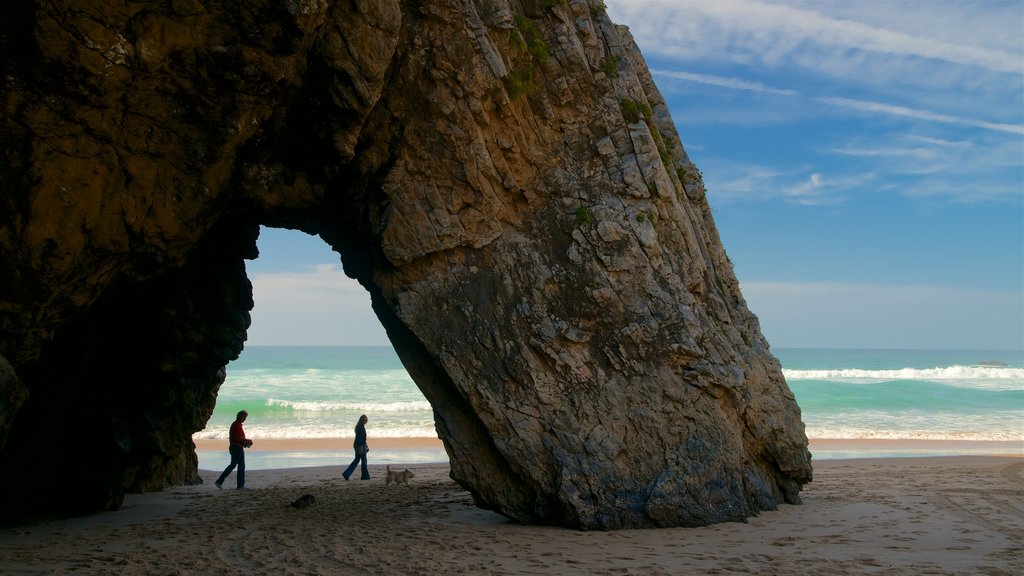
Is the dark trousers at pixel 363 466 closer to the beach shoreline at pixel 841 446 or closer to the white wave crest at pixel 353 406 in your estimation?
the beach shoreline at pixel 841 446

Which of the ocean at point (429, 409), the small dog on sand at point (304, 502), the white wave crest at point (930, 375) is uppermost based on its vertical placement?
the white wave crest at point (930, 375)

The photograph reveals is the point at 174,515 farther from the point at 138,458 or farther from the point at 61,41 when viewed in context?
the point at 61,41

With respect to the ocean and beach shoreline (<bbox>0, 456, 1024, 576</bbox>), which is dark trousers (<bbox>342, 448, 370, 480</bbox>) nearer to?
beach shoreline (<bbox>0, 456, 1024, 576</bbox>)

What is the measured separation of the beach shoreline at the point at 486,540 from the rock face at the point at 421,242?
0.84m

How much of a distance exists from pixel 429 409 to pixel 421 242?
30.1 metres

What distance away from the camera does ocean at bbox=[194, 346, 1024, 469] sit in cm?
3008

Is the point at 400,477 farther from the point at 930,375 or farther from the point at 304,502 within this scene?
the point at 930,375

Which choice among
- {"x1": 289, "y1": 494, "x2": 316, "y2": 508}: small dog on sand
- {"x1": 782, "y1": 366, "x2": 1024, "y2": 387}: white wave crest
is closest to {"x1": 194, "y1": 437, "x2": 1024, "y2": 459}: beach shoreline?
{"x1": 289, "y1": 494, "x2": 316, "y2": 508}: small dog on sand

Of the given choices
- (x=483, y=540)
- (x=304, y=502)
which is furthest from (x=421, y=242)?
(x=304, y=502)

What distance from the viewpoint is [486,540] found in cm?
1051

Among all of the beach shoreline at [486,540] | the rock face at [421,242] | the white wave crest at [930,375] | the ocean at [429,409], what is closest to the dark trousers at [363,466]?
the beach shoreline at [486,540]

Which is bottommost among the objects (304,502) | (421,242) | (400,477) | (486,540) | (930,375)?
(486,540)

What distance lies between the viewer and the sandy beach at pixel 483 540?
9.03m

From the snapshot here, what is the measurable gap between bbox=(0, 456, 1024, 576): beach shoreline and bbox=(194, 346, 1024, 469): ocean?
10.5m
